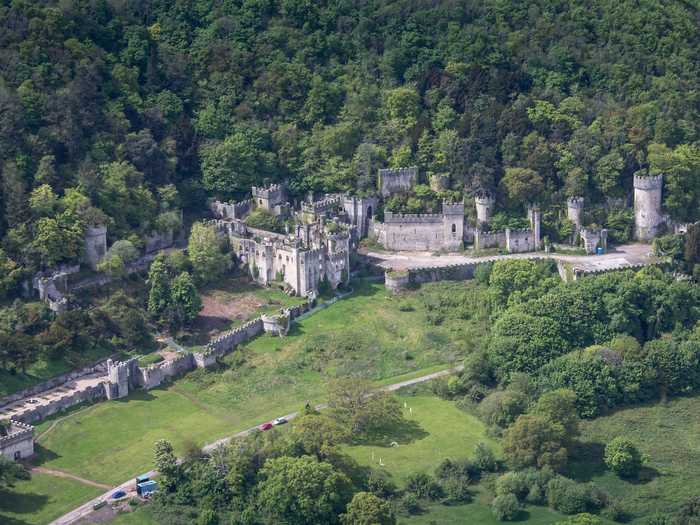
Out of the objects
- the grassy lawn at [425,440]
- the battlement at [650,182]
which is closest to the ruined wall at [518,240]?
the battlement at [650,182]

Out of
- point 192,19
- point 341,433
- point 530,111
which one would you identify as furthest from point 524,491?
point 192,19

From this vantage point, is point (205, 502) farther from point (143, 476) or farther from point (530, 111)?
point (530, 111)

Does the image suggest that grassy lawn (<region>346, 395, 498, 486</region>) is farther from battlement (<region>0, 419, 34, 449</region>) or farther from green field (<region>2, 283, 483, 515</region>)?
battlement (<region>0, 419, 34, 449</region>)

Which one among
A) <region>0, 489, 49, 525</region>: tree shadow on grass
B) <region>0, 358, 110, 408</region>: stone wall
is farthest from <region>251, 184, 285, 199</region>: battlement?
<region>0, 489, 49, 525</region>: tree shadow on grass

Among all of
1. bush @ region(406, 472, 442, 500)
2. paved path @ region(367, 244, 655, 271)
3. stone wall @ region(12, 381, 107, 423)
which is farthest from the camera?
paved path @ region(367, 244, 655, 271)

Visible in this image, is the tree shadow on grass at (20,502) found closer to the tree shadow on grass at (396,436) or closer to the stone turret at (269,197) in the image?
the tree shadow on grass at (396,436)

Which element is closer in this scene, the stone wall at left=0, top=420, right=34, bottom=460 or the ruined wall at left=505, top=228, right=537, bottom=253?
the stone wall at left=0, top=420, right=34, bottom=460
